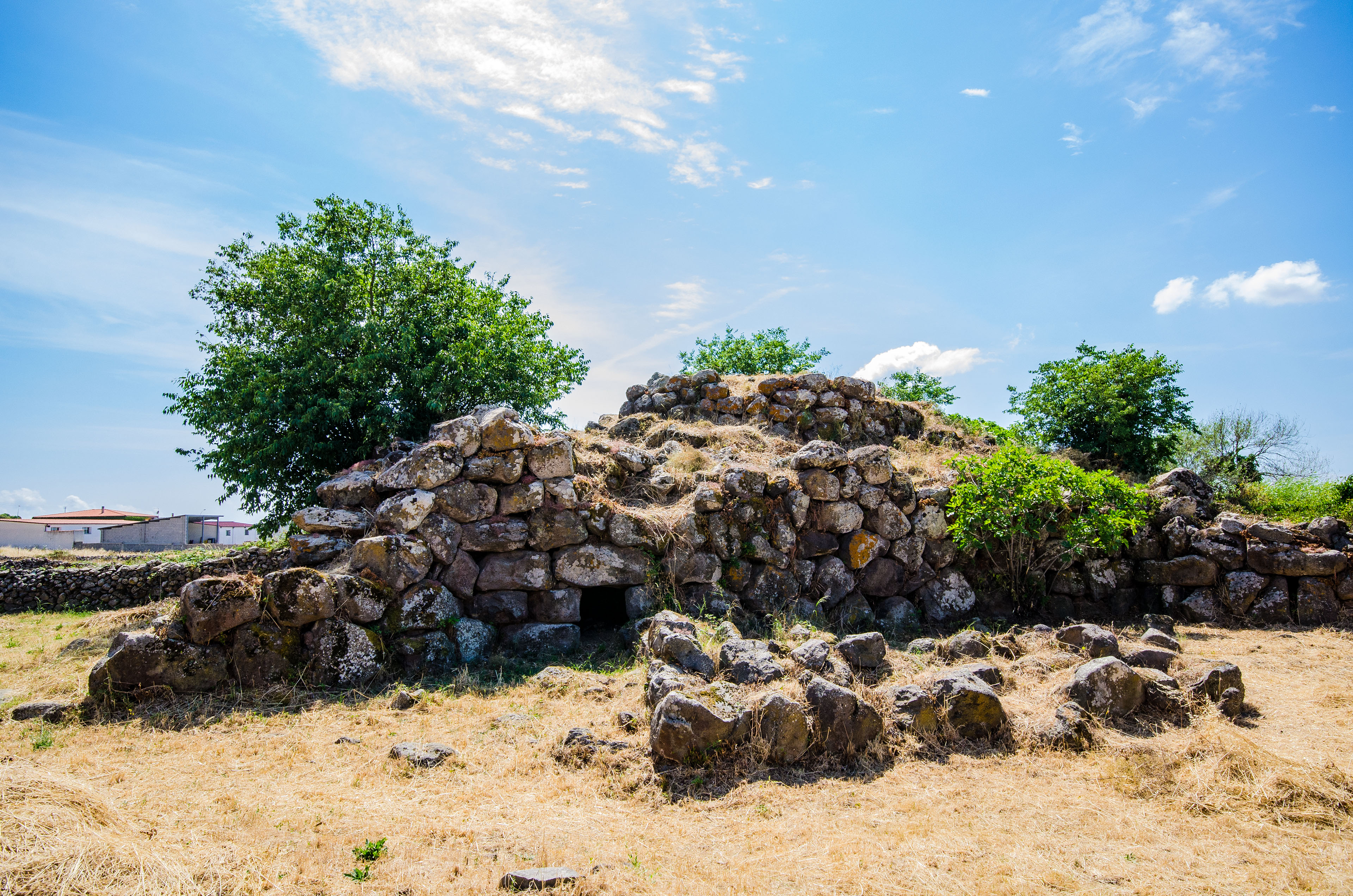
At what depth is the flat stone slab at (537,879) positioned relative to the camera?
346cm

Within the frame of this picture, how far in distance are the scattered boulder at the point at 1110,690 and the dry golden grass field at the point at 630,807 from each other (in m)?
0.21

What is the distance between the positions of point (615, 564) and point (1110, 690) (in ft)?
18.4

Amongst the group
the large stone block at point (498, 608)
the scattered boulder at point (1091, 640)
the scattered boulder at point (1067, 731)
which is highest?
the large stone block at point (498, 608)

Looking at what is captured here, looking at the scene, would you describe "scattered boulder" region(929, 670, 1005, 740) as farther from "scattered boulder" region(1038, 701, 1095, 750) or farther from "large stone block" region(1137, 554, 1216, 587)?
"large stone block" region(1137, 554, 1216, 587)

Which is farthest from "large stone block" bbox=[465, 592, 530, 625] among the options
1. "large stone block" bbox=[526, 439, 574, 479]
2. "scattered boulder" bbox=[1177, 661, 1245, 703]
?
"scattered boulder" bbox=[1177, 661, 1245, 703]

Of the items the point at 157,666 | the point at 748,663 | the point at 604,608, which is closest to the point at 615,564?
the point at 604,608

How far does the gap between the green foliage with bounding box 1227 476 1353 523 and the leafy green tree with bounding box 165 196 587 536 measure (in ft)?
47.2

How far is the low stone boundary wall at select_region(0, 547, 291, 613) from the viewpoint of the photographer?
14.9 m

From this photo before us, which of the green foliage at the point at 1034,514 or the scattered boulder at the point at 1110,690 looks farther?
the green foliage at the point at 1034,514

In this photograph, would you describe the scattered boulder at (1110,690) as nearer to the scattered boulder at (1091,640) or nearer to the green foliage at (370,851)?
the scattered boulder at (1091,640)

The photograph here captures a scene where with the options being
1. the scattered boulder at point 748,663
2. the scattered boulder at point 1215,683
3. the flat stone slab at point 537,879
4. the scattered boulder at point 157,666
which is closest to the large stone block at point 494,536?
the scattered boulder at point 157,666

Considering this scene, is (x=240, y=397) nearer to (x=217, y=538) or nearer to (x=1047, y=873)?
(x=1047, y=873)

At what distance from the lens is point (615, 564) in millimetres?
9117

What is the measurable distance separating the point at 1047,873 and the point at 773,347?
22.8m
